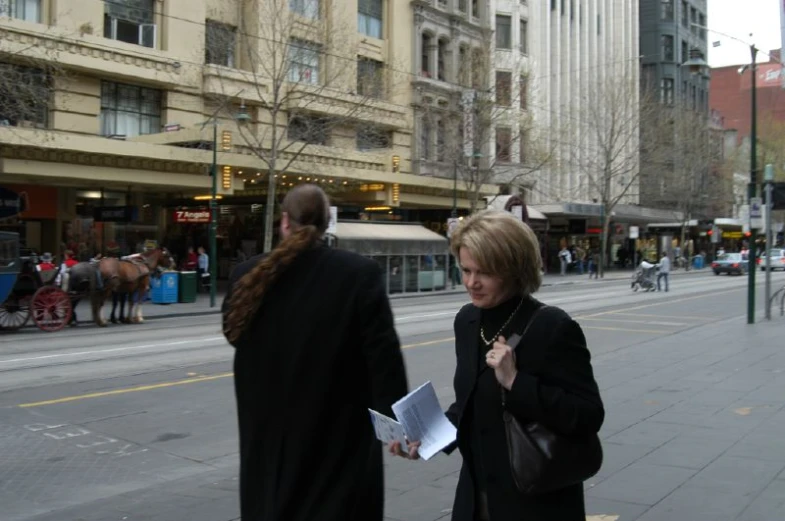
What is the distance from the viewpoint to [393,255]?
32.5 metres

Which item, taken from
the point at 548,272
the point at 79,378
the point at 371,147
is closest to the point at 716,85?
the point at 548,272

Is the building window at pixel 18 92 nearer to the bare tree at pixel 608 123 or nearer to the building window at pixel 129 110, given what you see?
the building window at pixel 129 110

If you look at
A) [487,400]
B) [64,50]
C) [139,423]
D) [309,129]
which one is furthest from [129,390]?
[309,129]

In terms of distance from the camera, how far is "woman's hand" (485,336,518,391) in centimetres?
Result: 262

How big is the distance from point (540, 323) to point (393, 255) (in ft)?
97.7

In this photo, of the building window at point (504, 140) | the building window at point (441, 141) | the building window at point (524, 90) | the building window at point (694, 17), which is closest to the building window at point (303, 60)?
the building window at point (441, 141)

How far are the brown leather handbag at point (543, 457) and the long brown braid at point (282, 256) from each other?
2.76ft

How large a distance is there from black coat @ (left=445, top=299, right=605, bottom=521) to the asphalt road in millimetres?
2523

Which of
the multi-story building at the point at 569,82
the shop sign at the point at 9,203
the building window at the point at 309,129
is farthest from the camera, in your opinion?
the multi-story building at the point at 569,82

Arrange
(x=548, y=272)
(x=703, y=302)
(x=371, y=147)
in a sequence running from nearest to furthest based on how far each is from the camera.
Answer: (x=703, y=302), (x=371, y=147), (x=548, y=272)

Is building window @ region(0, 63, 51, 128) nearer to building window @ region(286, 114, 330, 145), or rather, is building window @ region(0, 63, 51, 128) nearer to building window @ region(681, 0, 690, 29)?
building window @ region(286, 114, 330, 145)

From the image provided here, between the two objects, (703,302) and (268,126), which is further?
(268,126)

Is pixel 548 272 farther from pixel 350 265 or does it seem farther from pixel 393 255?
pixel 350 265

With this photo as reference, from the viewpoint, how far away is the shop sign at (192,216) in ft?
105
